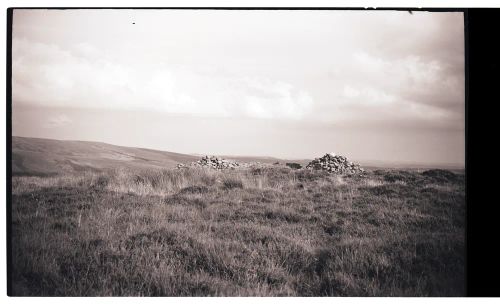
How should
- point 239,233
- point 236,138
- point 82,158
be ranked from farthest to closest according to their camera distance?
1. point 236,138
2. point 82,158
3. point 239,233

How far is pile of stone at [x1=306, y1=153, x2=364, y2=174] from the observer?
6846mm

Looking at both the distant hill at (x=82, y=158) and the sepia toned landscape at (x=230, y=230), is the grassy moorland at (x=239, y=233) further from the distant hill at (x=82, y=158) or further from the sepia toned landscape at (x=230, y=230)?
the distant hill at (x=82, y=158)

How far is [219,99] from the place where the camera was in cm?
675

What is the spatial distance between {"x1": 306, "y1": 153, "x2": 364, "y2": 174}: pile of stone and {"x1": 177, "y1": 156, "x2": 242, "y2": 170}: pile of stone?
125 cm

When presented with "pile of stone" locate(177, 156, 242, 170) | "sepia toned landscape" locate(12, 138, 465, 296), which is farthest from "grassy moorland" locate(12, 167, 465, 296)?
"pile of stone" locate(177, 156, 242, 170)

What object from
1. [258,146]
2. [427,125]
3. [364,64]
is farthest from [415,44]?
[258,146]

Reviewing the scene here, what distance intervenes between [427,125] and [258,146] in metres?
2.65

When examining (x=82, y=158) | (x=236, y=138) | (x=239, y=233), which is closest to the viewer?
(x=239, y=233)

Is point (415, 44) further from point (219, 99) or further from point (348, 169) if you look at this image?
point (219, 99)

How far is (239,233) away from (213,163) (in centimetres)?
124

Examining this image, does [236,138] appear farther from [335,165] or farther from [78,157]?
[78,157]

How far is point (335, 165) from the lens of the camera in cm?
693

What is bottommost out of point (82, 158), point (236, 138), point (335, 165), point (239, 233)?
point (239, 233)

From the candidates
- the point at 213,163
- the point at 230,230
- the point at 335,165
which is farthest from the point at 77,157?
the point at 335,165
